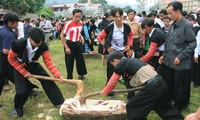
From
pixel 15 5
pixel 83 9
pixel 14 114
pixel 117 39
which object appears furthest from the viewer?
pixel 83 9

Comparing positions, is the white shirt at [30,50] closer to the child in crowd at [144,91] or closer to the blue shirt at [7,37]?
the blue shirt at [7,37]

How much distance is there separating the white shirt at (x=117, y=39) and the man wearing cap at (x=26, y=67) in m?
1.47

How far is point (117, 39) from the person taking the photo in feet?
18.5

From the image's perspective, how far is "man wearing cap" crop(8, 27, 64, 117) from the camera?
185 inches

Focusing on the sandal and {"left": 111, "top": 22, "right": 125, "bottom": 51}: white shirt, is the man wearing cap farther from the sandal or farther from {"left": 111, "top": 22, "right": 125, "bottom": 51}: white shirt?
{"left": 111, "top": 22, "right": 125, "bottom": 51}: white shirt

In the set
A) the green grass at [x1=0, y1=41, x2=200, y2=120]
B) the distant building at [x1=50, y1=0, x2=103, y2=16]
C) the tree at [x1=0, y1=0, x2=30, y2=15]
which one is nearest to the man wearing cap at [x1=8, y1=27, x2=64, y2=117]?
the green grass at [x1=0, y1=41, x2=200, y2=120]

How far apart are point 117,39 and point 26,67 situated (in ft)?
6.52

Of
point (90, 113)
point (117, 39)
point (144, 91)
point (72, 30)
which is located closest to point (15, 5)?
point (72, 30)

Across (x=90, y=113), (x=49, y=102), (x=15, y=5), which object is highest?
(x=15, y=5)

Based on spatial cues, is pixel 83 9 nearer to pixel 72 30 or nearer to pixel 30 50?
pixel 72 30

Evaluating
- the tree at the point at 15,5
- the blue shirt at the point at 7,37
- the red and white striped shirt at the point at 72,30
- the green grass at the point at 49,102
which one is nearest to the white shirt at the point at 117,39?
the green grass at the point at 49,102

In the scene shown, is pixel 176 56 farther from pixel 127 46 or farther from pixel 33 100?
pixel 33 100

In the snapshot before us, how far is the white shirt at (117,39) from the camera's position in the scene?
559cm

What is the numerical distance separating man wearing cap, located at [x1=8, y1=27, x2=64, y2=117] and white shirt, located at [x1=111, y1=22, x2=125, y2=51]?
1468 millimetres
